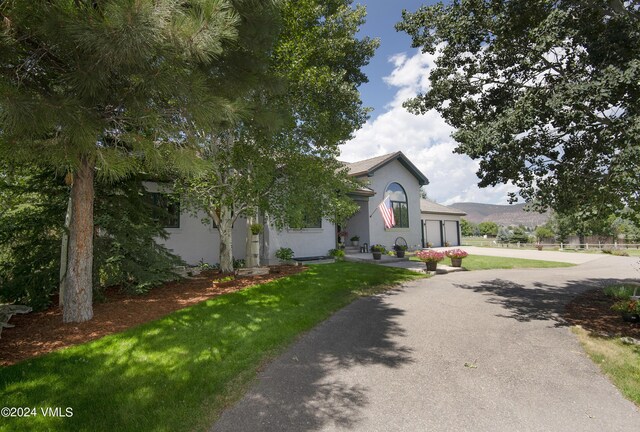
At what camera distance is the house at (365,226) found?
13.4 metres

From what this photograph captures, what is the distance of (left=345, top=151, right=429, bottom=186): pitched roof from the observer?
20.2 m

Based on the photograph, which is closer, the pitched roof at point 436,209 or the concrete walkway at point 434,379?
the concrete walkway at point 434,379

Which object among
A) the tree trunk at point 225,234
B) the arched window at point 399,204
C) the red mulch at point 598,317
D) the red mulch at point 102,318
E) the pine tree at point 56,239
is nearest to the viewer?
the red mulch at point 102,318

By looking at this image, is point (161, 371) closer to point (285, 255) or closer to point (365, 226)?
point (285, 255)

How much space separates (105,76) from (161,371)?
160 inches

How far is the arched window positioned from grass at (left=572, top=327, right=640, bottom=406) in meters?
16.1

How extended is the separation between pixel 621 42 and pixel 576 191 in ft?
10.4

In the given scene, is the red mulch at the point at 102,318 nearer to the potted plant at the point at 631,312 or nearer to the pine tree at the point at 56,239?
the pine tree at the point at 56,239

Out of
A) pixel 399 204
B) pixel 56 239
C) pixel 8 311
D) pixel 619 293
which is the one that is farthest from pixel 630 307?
pixel 399 204

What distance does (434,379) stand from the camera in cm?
416

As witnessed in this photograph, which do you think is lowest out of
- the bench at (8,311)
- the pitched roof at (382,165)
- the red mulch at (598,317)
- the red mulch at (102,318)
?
the red mulch at (598,317)

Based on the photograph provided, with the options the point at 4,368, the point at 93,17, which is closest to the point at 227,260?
the point at 4,368

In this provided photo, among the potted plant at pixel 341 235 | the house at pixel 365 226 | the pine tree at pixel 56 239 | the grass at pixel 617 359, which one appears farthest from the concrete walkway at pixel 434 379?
the potted plant at pixel 341 235

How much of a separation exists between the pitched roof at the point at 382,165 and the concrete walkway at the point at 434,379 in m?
13.7
